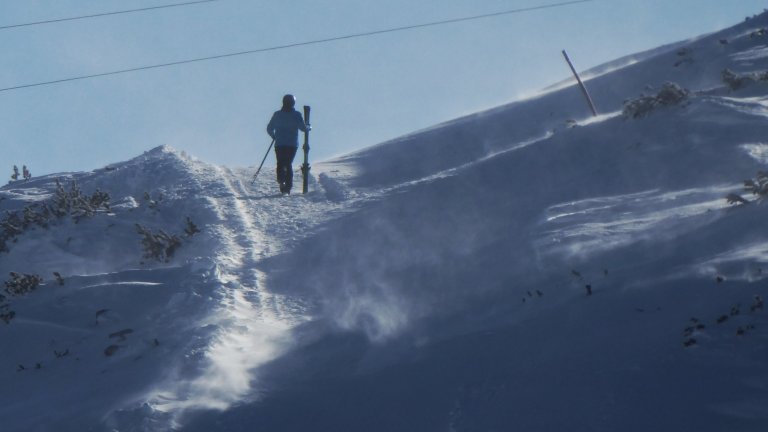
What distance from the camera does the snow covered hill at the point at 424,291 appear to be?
20.7 feet

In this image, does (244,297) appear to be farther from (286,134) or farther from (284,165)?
(286,134)

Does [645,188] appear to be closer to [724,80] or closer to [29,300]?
[724,80]

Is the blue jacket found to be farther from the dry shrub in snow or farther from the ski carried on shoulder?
the dry shrub in snow

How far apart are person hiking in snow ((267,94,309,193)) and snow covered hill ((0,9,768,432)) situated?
0.46 metres

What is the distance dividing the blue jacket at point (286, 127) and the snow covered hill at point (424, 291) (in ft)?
3.03

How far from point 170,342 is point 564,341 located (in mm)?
3734

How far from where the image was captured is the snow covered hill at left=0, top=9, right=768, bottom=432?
6.31 meters

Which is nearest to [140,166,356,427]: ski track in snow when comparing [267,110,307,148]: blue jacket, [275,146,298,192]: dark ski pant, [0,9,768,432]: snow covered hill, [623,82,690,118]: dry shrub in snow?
[0,9,768,432]: snow covered hill

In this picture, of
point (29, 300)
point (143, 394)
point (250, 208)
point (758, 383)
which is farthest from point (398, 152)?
point (758, 383)

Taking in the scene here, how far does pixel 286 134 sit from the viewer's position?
16812 millimetres

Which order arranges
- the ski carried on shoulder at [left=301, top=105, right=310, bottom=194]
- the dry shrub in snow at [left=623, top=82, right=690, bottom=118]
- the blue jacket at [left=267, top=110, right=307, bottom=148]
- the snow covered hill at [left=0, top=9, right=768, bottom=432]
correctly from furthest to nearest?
the blue jacket at [left=267, top=110, right=307, bottom=148] → the ski carried on shoulder at [left=301, top=105, right=310, bottom=194] → the dry shrub in snow at [left=623, top=82, right=690, bottom=118] → the snow covered hill at [left=0, top=9, right=768, bottom=432]

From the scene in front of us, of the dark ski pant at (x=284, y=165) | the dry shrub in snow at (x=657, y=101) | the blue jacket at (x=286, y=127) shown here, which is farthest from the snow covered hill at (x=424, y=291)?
the blue jacket at (x=286, y=127)

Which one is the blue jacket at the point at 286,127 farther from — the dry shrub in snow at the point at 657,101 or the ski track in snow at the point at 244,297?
the dry shrub in snow at the point at 657,101

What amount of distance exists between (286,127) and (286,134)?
0.13 m
